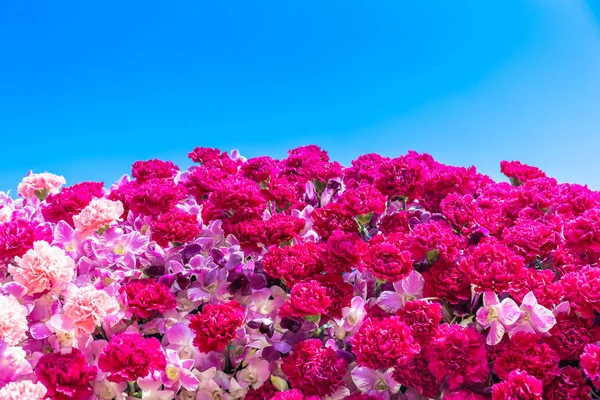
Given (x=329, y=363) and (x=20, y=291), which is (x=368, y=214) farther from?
(x=20, y=291)

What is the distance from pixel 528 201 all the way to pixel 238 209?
1406 millimetres

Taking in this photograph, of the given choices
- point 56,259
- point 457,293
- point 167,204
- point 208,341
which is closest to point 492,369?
point 457,293

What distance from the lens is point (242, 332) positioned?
2344 mm

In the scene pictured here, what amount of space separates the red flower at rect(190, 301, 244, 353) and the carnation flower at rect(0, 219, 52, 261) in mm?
914

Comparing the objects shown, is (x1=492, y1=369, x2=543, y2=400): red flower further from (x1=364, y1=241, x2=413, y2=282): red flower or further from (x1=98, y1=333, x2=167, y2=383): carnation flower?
(x1=98, y1=333, x2=167, y2=383): carnation flower

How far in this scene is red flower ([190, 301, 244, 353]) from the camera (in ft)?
7.08

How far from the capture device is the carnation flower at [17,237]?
260 centimetres

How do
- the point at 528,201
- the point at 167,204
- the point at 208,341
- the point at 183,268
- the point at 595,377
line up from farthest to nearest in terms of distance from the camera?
the point at 528,201 → the point at 167,204 → the point at 183,268 → the point at 208,341 → the point at 595,377

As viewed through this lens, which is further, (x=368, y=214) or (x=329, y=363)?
(x=368, y=214)

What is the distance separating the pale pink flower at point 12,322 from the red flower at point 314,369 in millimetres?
996

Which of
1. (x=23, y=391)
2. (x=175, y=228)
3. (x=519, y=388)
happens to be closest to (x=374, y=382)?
(x=519, y=388)

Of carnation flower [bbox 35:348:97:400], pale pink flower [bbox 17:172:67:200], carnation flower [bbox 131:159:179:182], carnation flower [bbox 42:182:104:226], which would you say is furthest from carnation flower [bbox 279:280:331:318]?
pale pink flower [bbox 17:172:67:200]

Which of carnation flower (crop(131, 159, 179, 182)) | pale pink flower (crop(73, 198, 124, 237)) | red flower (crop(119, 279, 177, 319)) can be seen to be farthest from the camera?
carnation flower (crop(131, 159, 179, 182))

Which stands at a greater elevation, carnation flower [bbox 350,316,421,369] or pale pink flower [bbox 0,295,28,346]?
pale pink flower [bbox 0,295,28,346]
